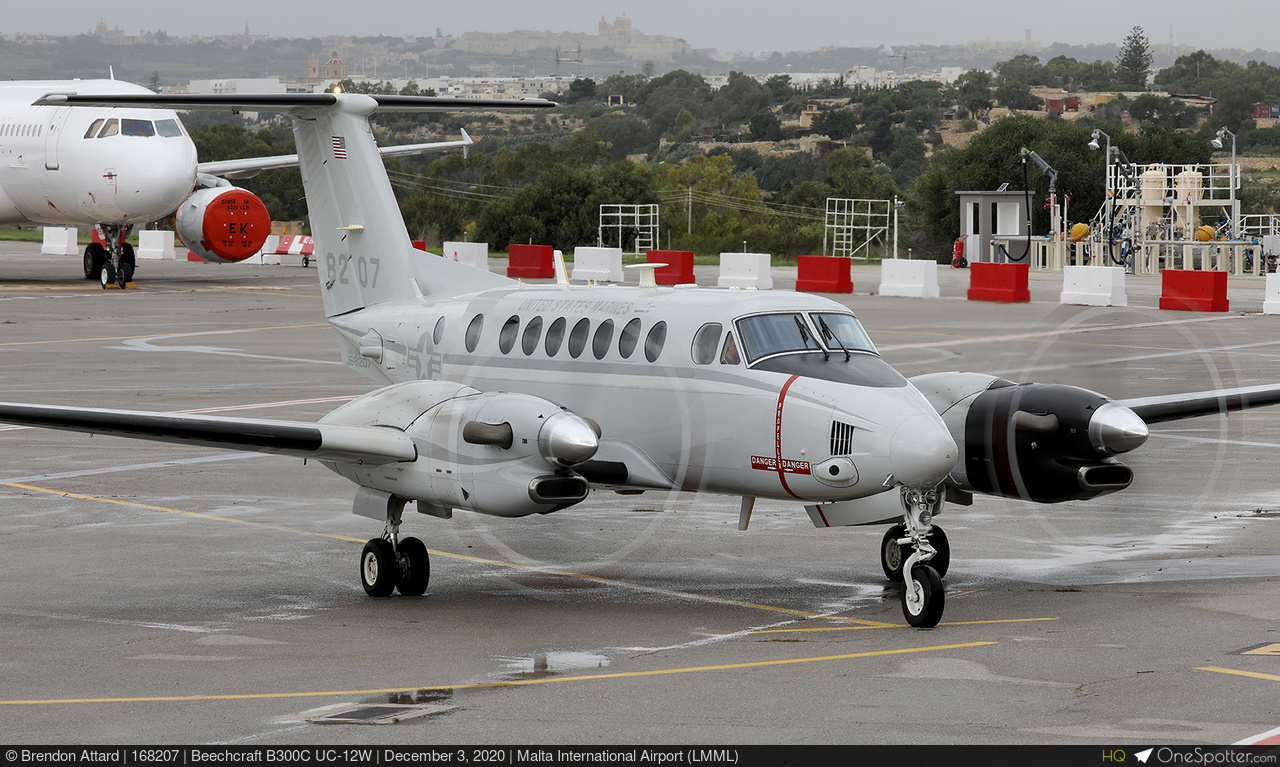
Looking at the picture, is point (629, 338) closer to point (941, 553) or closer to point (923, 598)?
point (941, 553)

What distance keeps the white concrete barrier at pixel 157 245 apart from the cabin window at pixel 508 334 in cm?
5685

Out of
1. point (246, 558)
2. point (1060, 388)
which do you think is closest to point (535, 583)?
point (246, 558)

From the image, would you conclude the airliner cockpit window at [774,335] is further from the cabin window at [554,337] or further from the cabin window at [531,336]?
the cabin window at [531,336]

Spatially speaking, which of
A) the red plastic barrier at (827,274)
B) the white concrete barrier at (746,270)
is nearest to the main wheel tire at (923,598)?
the red plastic barrier at (827,274)

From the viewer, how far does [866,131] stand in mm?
185250

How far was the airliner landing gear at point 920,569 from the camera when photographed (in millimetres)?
10898

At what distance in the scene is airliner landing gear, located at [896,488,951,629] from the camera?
10.9 metres

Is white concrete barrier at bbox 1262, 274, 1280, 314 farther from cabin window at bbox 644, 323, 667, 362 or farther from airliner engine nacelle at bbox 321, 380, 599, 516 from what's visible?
airliner engine nacelle at bbox 321, 380, 599, 516

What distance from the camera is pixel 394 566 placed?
1248 cm

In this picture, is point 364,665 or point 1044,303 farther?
point 1044,303

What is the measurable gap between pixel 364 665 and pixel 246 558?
13.8ft

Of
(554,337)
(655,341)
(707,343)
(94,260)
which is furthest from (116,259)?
(707,343)

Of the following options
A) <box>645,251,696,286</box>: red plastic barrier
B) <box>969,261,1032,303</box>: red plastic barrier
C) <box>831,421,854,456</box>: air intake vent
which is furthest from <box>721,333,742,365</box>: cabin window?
<box>645,251,696,286</box>: red plastic barrier

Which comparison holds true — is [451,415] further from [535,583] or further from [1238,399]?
[1238,399]
